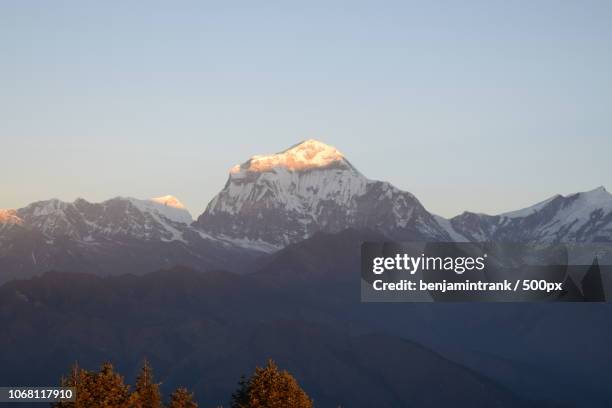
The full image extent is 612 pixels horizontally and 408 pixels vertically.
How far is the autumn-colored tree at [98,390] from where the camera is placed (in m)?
112

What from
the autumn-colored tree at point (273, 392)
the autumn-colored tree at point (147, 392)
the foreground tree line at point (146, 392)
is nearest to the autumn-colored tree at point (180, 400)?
the foreground tree line at point (146, 392)

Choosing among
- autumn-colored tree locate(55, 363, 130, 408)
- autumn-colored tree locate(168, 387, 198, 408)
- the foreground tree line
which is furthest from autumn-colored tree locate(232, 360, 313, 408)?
autumn-colored tree locate(55, 363, 130, 408)

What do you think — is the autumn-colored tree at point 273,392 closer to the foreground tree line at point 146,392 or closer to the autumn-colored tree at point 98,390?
the foreground tree line at point 146,392

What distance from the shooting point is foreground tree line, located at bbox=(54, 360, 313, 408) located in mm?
112438

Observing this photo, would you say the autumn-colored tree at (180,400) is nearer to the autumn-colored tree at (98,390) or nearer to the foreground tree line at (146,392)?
the foreground tree line at (146,392)

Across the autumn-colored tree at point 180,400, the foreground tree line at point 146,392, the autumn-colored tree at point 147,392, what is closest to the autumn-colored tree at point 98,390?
the foreground tree line at point 146,392

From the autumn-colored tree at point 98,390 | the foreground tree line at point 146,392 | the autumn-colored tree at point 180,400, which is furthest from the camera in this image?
the autumn-colored tree at point 180,400

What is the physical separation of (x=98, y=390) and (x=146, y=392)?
12.9 metres

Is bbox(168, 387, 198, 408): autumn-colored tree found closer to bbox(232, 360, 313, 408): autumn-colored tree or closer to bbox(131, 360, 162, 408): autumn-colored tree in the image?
bbox(131, 360, 162, 408): autumn-colored tree

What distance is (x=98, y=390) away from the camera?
113 m

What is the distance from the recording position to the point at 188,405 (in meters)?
127

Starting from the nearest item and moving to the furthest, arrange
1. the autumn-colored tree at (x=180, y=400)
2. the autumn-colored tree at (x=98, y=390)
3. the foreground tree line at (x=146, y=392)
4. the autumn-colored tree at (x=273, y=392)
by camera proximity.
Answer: the autumn-colored tree at (x=98, y=390)
the foreground tree line at (x=146, y=392)
the autumn-colored tree at (x=273, y=392)
the autumn-colored tree at (x=180, y=400)

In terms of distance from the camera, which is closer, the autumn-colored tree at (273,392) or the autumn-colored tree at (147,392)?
the autumn-colored tree at (273,392)

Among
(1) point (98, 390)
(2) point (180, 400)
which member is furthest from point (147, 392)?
(1) point (98, 390)
